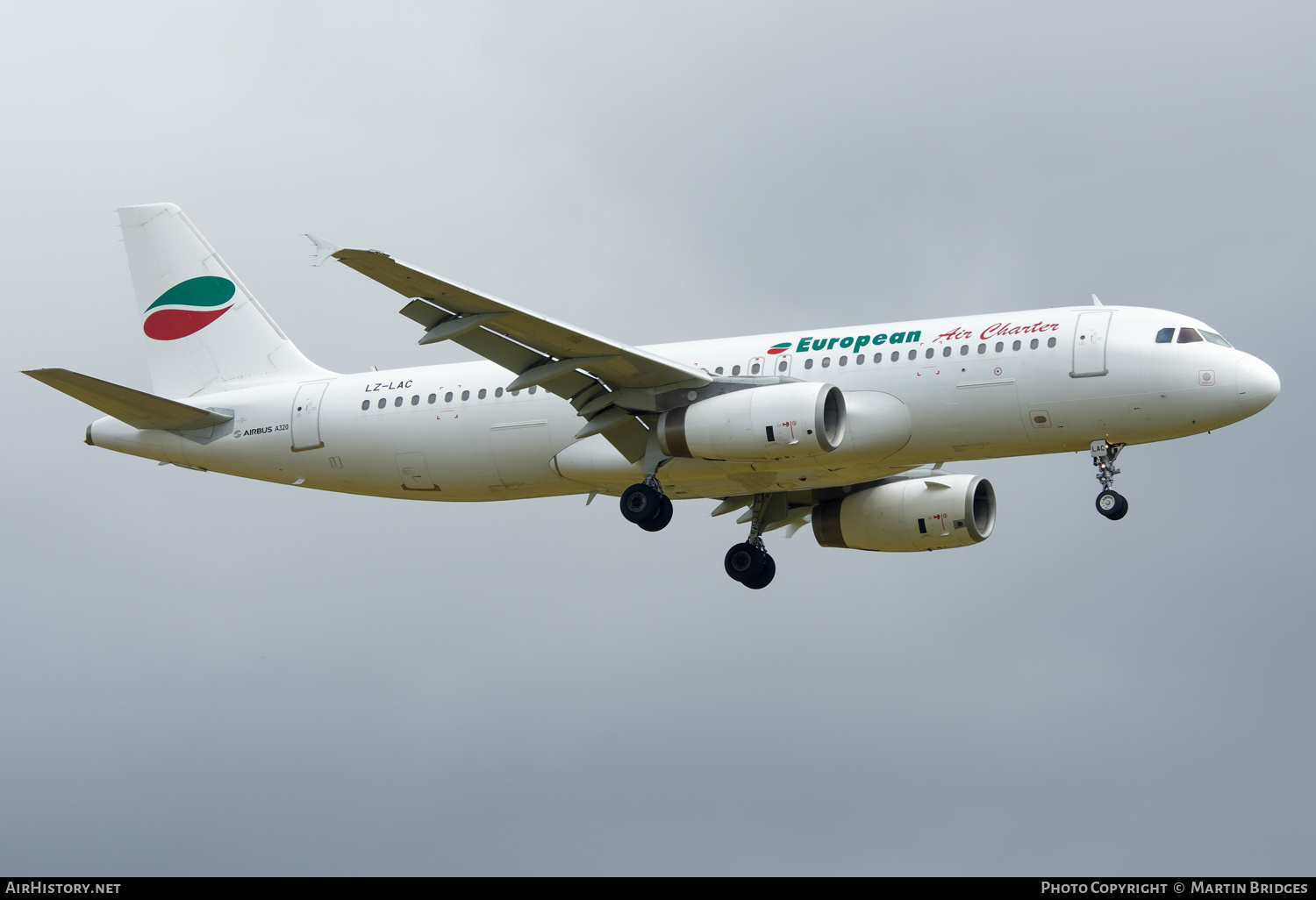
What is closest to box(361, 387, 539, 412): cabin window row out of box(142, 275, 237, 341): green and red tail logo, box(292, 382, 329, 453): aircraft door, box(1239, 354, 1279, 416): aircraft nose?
box(292, 382, 329, 453): aircraft door

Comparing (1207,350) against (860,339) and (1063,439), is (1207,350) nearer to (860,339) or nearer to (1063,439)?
(1063,439)

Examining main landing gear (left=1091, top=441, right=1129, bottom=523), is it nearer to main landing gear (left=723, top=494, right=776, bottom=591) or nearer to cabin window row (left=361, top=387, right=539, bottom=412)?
main landing gear (left=723, top=494, right=776, bottom=591)

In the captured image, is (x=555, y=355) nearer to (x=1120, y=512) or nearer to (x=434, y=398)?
(x=434, y=398)

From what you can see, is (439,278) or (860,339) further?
(860,339)

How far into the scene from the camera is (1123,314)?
3198 cm

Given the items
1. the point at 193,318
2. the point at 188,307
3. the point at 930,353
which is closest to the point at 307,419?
the point at 193,318

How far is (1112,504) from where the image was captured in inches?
1250

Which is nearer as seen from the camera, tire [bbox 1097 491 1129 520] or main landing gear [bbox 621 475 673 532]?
tire [bbox 1097 491 1129 520]

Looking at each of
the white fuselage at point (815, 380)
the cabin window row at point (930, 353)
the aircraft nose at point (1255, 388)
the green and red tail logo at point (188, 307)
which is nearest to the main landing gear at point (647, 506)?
the white fuselage at point (815, 380)

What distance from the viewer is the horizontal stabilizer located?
35.1 metres

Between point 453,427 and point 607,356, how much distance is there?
5366 mm

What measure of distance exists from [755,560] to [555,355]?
8706mm

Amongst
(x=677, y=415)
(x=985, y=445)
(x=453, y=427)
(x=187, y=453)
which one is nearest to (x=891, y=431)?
(x=985, y=445)

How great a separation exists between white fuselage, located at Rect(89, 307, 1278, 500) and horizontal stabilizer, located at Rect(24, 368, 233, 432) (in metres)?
0.33
